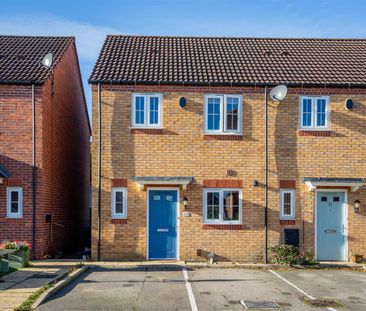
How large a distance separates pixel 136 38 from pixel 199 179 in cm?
701

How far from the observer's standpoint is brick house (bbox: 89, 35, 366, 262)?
16.0m

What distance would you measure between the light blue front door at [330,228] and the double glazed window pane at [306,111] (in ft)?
7.99

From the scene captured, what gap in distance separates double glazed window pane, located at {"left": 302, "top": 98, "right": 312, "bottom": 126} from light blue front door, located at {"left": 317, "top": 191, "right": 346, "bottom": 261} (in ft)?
7.99

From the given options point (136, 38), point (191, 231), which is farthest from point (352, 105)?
point (136, 38)

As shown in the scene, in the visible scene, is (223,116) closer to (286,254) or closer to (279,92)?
(279,92)

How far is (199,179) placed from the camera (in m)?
16.2

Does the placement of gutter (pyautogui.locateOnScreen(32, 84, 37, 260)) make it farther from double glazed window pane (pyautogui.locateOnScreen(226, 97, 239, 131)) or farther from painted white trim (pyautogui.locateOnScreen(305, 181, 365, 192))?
painted white trim (pyautogui.locateOnScreen(305, 181, 365, 192))

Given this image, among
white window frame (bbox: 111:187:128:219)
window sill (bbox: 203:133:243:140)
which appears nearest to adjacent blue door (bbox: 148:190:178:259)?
white window frame (bbox: 111:187:128:219)

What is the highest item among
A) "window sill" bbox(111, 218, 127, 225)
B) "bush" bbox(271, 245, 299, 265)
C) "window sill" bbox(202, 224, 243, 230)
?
"window sill" bbox(111, 218, 127, 225)

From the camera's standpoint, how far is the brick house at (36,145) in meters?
15.7

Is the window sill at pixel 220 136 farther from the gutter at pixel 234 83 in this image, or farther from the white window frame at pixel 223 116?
the gutter at pixel 234 83

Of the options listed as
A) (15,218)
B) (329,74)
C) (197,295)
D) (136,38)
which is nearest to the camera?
(197,295)

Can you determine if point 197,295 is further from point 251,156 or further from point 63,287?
point 251,156

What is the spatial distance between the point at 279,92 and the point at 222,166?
10.1 ft
